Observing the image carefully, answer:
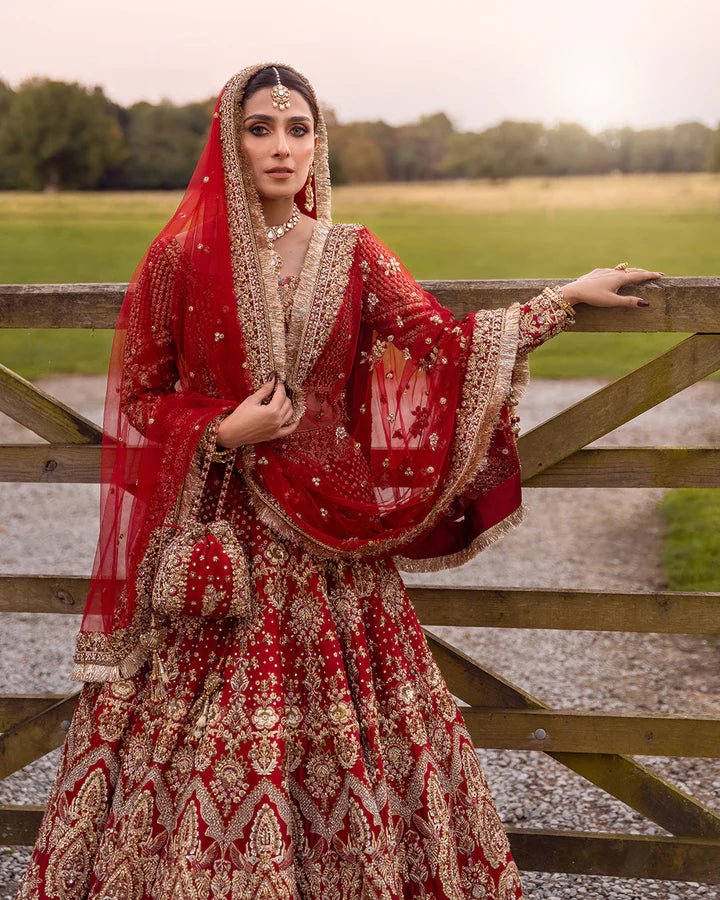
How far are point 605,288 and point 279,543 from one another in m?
1.00

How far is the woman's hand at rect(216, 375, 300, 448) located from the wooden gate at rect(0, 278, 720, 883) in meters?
0.60

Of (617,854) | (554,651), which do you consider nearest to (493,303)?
(617,854)

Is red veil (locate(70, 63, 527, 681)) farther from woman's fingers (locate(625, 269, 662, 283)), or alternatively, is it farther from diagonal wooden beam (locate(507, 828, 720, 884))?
diagonal wooden beam (locate(507, 828, 720, 884))

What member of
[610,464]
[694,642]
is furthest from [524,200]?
[610,464]

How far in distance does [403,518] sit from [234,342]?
1.92 ft

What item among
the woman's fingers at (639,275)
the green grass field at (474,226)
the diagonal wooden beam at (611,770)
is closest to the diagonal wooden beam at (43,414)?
the diagonal wooden beam at (611,770)

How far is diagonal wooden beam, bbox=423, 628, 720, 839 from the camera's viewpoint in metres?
2.97

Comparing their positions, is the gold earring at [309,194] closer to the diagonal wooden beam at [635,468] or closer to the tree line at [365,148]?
the diagonal wooden beam at [635,468]

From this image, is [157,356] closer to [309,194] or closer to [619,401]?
[309,194]

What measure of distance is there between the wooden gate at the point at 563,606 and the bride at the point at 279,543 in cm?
23

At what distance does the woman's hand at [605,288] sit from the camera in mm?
2545

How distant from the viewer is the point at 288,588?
2479 millimetres

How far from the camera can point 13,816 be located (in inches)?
123

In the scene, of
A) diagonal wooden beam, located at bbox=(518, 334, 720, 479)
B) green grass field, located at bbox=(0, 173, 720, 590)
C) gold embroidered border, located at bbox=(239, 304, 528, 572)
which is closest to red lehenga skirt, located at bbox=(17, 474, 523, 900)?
gold embroidered border, located at bbox=(239, 304, 528, 572)
